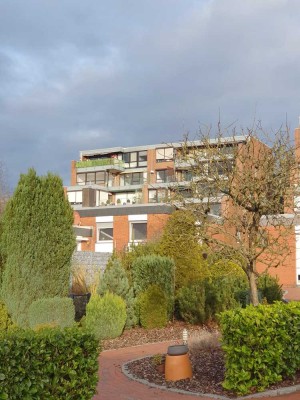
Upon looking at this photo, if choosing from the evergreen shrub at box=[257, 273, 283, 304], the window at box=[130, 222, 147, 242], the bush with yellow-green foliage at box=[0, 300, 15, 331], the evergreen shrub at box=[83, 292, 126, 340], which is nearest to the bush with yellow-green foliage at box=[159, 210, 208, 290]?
the evergreen shrub at box=[257, 273, 283, 304]

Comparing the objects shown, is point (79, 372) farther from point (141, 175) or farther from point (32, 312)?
point (141, 175)

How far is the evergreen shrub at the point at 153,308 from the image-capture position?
1598 cm

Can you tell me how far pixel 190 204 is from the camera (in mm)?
12922


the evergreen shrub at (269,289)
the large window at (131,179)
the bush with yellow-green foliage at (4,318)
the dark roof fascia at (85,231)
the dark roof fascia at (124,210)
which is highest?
the large window at (131,179)

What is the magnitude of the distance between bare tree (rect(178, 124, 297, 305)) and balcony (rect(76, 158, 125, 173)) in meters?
63.6

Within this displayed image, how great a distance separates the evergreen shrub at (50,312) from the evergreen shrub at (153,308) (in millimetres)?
2984

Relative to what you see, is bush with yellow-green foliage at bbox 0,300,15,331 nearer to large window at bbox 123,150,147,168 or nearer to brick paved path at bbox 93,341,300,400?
brick paved path at bbox 93,341,300,400

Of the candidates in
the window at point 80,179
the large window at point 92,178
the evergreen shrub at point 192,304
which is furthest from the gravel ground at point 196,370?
the window at point 80,179

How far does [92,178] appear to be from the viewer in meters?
78.4

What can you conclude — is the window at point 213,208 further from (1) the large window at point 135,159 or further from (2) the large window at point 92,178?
(2) the large window at point 92,178

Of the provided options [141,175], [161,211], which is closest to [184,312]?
[161,211]

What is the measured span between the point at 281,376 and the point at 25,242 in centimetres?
768

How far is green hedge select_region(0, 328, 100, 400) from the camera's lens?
5.66 m

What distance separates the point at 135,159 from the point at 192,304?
203 ft
